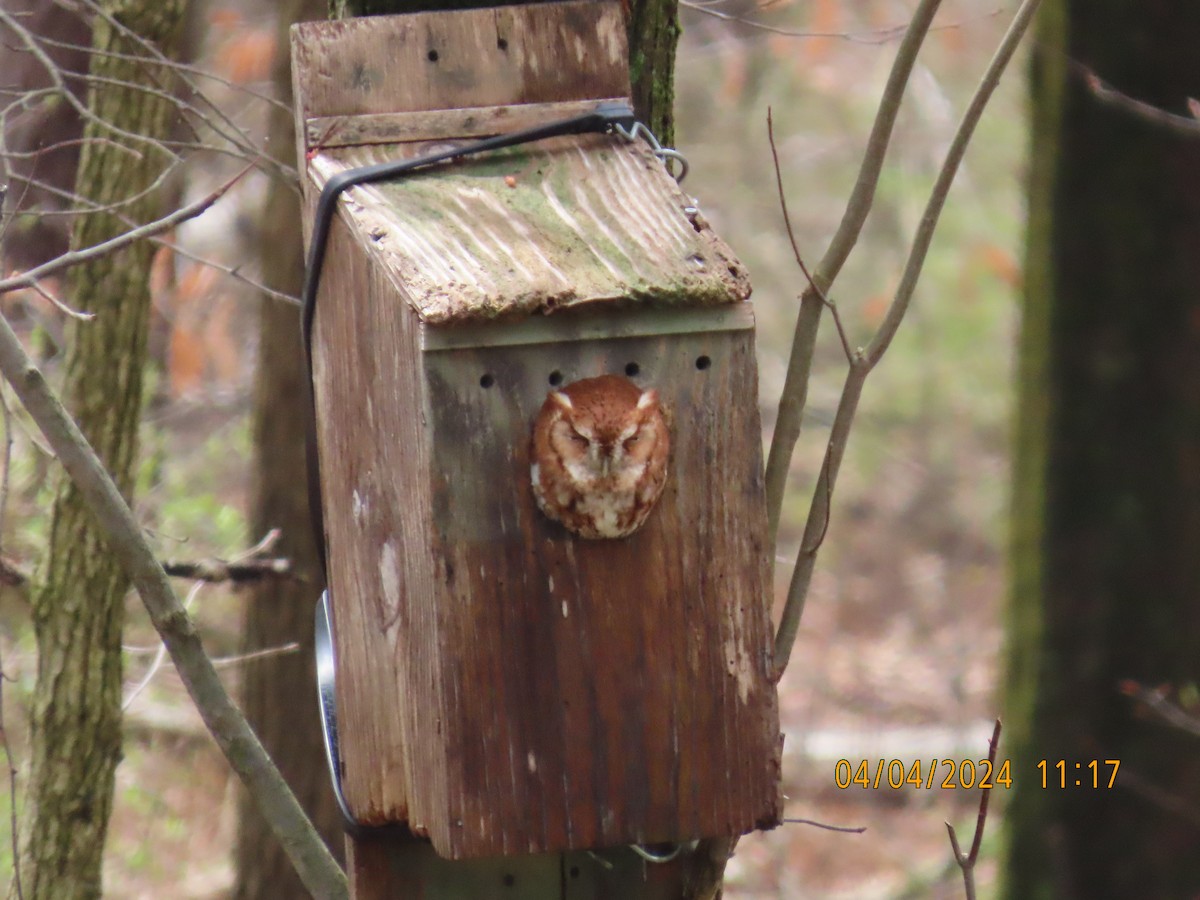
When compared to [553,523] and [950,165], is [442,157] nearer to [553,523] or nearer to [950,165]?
[553,523]

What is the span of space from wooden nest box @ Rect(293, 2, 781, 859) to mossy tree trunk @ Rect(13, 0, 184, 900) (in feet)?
4.04


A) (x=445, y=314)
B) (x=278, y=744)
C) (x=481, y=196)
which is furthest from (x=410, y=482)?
(x=278, y=744)

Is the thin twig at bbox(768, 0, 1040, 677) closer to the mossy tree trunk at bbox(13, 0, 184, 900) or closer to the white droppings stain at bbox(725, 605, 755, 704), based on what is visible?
the white droppings stain at bbox(725, 605, 755, 704)

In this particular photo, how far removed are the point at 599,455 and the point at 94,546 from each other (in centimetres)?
160

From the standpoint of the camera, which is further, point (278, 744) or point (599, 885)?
point (278, 744)

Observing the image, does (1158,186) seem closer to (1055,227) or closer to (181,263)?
(1055,227)

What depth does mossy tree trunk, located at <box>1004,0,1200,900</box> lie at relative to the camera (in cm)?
466

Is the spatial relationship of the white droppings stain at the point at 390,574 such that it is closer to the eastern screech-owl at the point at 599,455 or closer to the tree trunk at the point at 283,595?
the eastern screech-owl at the point at 599,455

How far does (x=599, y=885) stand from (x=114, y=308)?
1625 millimetres

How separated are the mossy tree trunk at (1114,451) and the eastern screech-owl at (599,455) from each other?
3573mm

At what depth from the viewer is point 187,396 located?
5781 millimetres

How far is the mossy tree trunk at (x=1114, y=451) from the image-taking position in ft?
15.3
